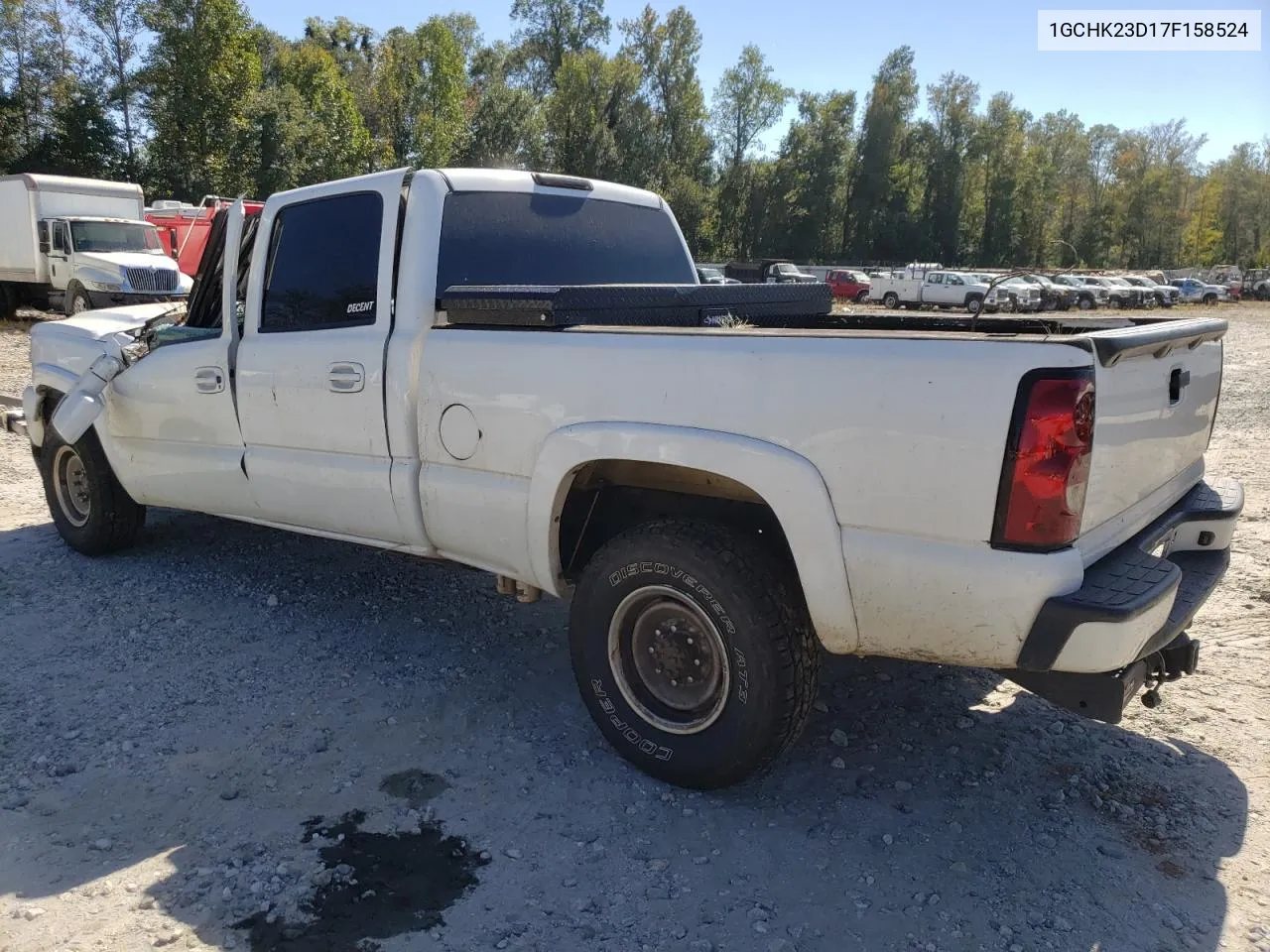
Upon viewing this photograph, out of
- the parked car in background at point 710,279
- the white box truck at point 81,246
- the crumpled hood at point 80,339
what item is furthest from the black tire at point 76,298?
the crumpled hood at point 80,339

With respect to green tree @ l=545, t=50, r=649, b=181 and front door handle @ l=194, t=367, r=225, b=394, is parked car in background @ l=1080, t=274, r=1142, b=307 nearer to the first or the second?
green tree @ l=545, t=50, r=649, b=181

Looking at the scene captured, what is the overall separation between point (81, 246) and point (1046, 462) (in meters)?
23.2

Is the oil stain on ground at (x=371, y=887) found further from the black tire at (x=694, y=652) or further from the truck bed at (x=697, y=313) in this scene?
the truck bed at (x=697, y=313)

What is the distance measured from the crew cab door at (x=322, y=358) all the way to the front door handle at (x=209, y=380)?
18cm

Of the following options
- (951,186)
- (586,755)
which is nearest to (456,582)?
(586,755)

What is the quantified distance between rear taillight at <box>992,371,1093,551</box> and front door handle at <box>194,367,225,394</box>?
3.68 m

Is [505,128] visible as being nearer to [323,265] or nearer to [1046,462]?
[323,265]

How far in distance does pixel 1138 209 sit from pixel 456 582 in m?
88.9

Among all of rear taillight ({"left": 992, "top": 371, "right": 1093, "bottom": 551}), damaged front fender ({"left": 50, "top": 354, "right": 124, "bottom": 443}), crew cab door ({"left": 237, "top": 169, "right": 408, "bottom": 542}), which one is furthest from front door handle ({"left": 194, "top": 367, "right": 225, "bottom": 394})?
rear taillight ({"left": 992, "top": 371, "right": 1093, "bottom": 551})

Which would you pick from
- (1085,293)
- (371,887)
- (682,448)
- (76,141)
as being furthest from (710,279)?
(76,141)

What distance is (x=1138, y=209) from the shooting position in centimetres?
7994

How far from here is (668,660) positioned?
131 inches

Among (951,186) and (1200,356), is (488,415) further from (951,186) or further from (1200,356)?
(951,186)

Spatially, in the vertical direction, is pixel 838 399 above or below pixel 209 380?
above
